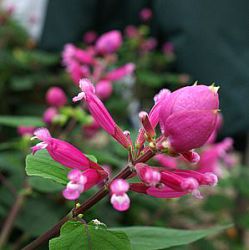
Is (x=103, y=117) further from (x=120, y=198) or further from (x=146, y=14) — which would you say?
(x=146, y=14)

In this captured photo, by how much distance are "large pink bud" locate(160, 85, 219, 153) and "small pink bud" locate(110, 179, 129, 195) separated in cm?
5

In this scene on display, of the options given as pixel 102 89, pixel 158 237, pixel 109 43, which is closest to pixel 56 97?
pixel 102 89

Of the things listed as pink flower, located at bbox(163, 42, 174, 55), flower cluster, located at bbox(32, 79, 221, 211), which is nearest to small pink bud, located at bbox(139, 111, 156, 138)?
flower cluster, located at bbox(32, 79, 221, 211)

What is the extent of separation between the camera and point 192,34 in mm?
1717

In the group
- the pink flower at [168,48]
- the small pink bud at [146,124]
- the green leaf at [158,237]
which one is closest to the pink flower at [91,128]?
Result: the green leaf at [158,237]

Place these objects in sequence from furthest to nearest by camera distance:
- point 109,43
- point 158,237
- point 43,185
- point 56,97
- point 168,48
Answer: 1. point 168,48
2. point 109,43
3. point 56,97
4. point 43,185
5. point 158,237

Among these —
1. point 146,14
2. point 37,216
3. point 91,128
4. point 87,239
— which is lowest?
point 87,239

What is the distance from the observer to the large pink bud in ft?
1.29

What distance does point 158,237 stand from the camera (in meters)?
0.55

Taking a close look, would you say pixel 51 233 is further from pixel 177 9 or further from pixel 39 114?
pixel 177 9

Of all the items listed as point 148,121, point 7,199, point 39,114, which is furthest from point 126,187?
point 39,114

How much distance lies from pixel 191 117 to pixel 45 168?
0.16 meters

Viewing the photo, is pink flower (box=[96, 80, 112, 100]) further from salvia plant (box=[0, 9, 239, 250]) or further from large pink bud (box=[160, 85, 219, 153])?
large pink bud (box=[160, 85, 219, 153])

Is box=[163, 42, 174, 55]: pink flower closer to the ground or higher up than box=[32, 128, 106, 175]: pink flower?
higher up
